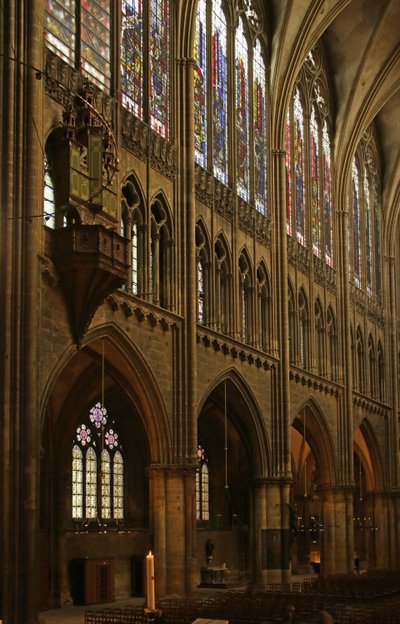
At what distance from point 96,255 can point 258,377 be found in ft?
43.9

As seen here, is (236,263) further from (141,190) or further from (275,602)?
(275,602)

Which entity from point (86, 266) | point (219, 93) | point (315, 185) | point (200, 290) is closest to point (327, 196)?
point (315, 185)

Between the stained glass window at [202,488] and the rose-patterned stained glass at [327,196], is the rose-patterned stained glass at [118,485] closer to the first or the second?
the stained glass window at [202,488]

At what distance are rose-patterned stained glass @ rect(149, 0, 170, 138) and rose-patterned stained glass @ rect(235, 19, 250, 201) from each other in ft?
18.7

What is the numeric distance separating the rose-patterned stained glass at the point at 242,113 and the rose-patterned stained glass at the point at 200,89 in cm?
273

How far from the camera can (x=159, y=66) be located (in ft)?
98.7

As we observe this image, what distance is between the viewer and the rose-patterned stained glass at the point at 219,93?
3388 cm

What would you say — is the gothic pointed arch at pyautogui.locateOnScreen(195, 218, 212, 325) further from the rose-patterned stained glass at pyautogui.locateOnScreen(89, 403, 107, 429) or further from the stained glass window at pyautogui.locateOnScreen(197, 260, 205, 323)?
the rose-patterned stained glass at pyautogui.locateOnScreen(89, 403, 107, 429)

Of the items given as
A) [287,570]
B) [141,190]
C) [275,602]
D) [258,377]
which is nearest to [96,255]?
[141,190]

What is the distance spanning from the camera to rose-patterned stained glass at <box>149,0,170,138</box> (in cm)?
2950

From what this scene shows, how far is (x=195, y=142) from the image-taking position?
32.2 metres

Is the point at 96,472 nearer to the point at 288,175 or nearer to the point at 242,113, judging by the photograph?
the point at 242,113

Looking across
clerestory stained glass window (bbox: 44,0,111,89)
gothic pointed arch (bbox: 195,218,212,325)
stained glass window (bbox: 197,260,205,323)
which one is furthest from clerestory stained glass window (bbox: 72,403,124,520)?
clerestory stained glass window (bbox: 44,0,111,89)

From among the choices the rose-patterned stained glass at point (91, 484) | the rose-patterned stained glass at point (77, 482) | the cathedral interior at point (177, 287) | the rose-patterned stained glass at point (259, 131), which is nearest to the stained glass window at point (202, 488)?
the cathedral interior at point (177, 287)
